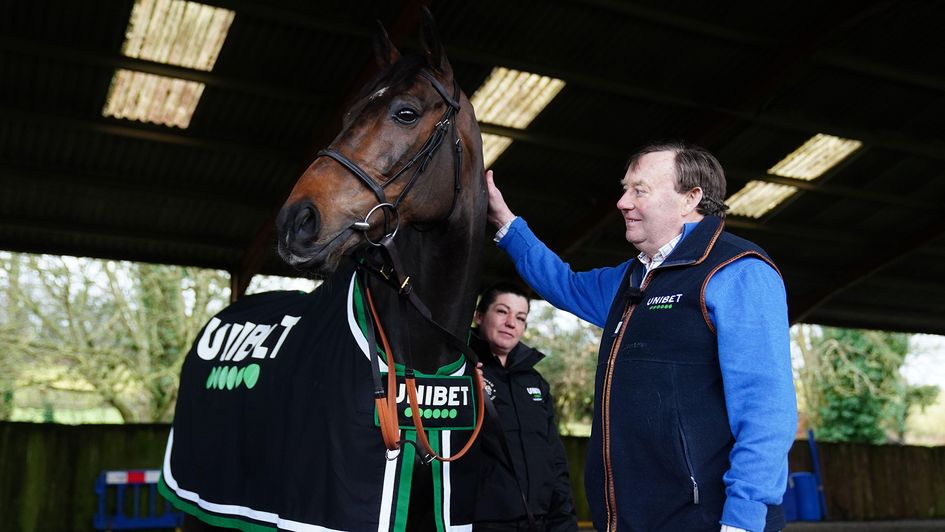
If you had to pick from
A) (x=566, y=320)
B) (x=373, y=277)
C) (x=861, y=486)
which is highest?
(x=566, y=320)

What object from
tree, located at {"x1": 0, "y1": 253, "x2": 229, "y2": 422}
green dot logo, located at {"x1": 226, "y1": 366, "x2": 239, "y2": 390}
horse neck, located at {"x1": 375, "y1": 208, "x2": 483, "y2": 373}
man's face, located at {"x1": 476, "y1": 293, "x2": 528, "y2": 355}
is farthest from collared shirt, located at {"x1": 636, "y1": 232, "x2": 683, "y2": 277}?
tree, located at {"x1": 0, "y1": 253, "x2": 229, "y2": 422}

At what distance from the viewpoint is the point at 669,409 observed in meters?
1.75

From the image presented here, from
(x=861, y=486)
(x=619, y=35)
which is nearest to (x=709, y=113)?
(x=619, y=35)

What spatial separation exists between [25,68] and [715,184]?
6.81 meters

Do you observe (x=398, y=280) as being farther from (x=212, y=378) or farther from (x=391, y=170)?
(x=212, y=378)

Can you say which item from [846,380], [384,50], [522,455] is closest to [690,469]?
[522,455]

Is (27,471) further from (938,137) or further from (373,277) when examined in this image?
(938,137)

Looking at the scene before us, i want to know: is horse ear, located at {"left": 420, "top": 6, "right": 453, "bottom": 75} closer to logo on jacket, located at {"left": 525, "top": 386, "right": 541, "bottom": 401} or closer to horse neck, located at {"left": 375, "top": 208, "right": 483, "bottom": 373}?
horse neck, located at {"left": 375, "top": 208, "right": 483, "bottom": 373}

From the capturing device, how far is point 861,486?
1185cm

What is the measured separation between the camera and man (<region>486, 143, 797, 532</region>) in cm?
167

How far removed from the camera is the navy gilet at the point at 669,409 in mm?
1720

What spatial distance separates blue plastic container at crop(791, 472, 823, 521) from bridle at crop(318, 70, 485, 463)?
32.5ft

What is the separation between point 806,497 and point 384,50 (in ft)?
33.7

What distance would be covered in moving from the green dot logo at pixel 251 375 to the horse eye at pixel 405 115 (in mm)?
1050
